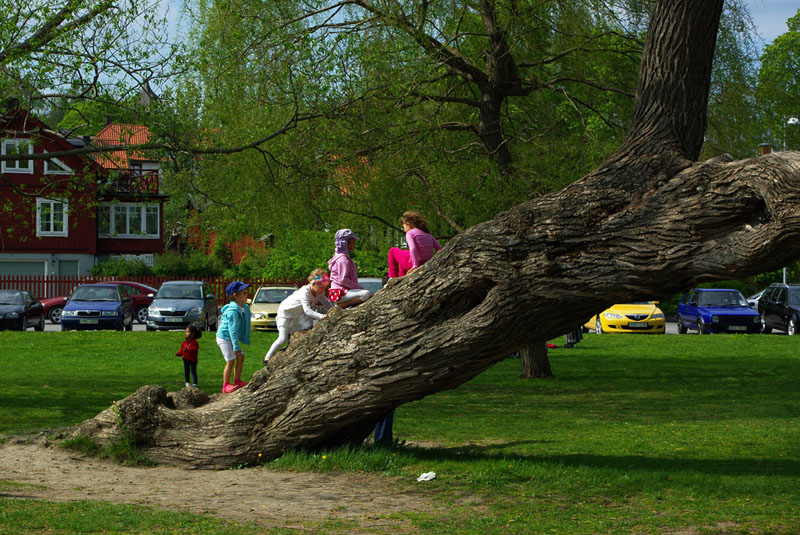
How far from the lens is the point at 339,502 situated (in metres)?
8.40

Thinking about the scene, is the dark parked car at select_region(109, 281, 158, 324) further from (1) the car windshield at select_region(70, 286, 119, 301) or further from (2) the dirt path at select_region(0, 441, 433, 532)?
(2) the dirt path at select_region(0, 441, 433, 532)

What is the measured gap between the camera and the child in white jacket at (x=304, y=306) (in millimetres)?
12312

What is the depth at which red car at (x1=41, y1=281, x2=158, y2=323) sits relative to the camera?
38969 millimetres

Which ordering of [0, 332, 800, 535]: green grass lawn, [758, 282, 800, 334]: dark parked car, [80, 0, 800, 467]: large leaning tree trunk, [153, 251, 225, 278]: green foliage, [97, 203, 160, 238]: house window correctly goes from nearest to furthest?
[0, 332, 800, 535]: green grass lawn, [80, 0, 800, 467]: large leaning tree trunk, [758, 282, 800, 334]: dark parked car, [153, 251, 225, 278]: green foliage, [97, 203, 160, 238]: house window

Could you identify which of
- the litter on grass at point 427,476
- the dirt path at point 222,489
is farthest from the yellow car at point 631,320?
the dirt path at point 222,489

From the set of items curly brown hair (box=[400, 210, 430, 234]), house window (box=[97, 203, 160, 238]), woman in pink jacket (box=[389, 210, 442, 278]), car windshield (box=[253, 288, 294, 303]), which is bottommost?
car windshield (box=[253, 288, 294, 303])

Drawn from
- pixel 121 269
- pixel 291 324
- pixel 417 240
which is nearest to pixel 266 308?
pixel 121 269

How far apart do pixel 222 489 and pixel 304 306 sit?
371 cm

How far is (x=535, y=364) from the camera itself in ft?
65.4

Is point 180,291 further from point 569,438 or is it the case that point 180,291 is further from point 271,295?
point 569,438

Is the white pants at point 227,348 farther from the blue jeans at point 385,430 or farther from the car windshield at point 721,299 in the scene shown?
the car windshield at point 721,299

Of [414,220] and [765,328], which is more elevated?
[414,220]

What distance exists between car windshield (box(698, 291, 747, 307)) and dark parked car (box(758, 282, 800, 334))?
122 centimetres

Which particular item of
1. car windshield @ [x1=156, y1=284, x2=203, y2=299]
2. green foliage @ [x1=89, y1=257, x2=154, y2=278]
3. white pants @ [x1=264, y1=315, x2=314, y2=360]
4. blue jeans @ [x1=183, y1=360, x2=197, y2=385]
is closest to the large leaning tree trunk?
white pants @ [x1=264, y1=315, x2=314, y2=360]
